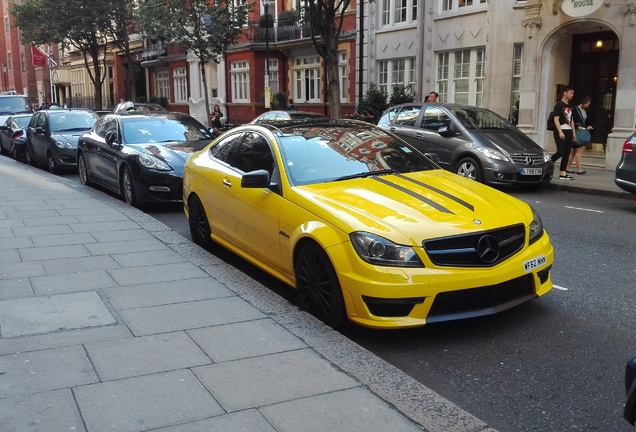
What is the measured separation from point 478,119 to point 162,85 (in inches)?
1429

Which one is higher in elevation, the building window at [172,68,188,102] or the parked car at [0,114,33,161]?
the building window at [172,68,188,102]

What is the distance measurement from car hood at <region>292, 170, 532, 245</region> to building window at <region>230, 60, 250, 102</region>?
30241 millimetres

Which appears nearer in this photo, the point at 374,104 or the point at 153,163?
the point at 153,163

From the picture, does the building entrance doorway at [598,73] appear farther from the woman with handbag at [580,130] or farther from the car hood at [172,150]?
the car hood at [172,150]

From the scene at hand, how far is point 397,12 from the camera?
24531 millimetres

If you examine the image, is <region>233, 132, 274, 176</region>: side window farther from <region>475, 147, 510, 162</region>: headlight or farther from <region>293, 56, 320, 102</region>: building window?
<region>293, 56, 320, 102</region>: building window

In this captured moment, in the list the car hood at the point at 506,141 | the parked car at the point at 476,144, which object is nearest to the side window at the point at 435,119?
the parked car at the point at 476,144

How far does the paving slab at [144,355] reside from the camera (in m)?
4.03

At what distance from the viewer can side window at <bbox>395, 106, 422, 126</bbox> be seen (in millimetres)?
14156

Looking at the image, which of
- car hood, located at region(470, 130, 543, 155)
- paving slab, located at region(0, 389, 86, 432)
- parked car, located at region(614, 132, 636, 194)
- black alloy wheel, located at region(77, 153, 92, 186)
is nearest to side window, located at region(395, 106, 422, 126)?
car hood, located at region(470, 130, 543, 155)

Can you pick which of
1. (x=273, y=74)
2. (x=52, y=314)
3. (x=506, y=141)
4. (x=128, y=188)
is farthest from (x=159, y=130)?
(x=273, y=74)

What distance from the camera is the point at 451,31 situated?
2170 cm

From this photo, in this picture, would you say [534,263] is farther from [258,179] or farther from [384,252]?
[258,179]

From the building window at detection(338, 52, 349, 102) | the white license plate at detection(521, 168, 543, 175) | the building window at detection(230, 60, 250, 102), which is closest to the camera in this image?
the white license plate at detection(521, 168, 543, 175)
